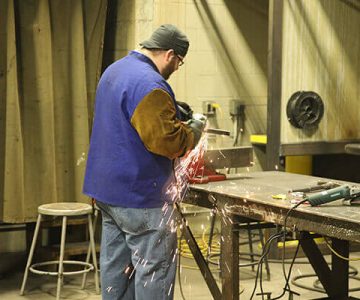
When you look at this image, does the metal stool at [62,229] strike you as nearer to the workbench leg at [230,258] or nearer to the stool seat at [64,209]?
the stool seat at [64,209]

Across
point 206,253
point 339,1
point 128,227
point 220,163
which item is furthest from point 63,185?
point 339,1

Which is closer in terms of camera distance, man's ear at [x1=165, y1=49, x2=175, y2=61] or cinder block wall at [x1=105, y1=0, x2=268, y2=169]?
man's ear at [x1=165, y1=49, x2=175, y2=61]

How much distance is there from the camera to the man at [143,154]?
321cm

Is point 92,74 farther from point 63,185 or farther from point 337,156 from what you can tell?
point 337,156

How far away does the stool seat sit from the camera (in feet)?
15.1

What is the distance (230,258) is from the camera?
3.57 m

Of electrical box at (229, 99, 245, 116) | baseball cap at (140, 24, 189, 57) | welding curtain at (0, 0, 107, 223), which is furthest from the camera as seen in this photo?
electrical box at (229, 99, 245, 116)

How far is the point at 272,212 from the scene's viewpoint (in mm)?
3322

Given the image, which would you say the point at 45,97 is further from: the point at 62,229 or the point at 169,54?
the point at 169,54

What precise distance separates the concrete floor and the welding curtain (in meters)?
0.42

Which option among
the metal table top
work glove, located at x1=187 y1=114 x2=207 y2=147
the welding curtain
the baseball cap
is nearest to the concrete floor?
the welding curtain

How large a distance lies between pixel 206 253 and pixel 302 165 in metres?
1.02

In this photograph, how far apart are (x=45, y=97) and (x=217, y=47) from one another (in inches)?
66.0

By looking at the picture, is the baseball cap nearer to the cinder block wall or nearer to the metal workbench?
the metal workbench
